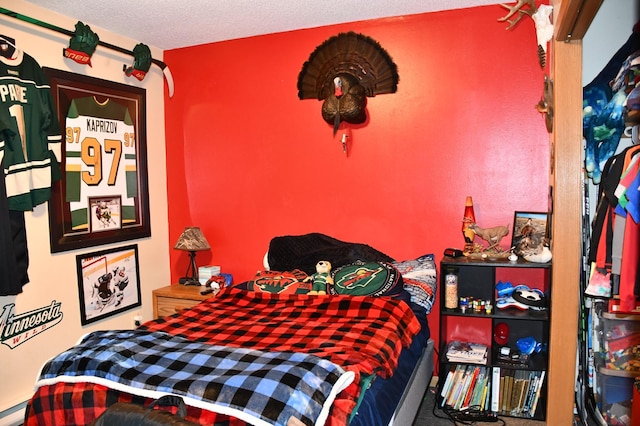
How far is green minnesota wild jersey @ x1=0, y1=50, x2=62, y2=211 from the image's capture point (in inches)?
108

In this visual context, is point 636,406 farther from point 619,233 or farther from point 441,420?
point 441,420

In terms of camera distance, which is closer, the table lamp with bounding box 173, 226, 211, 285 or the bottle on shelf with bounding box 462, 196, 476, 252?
the bottle on shelf with bounding box 462, 196, 476, 252

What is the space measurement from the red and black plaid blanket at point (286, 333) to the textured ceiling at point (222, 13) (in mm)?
1811

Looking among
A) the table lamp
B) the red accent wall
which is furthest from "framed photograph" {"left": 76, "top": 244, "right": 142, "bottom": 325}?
the red accent wall

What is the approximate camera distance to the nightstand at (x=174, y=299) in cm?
361

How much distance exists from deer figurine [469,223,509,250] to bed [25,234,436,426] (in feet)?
1.26

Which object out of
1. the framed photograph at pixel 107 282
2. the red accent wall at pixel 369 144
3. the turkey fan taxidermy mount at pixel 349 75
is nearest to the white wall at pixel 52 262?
the framed photograph at pixel 107 282

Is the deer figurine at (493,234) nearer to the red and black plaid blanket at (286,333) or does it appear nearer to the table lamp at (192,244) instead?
the red and black plaid blanket at (286,333)

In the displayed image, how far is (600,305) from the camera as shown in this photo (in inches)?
108

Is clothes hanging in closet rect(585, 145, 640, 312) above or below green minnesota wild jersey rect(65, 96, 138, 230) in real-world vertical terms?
below

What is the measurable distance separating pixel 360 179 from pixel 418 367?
1362 mm

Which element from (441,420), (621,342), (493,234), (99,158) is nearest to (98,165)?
(99,158)

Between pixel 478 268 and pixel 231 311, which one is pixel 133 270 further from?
pixel 478 268

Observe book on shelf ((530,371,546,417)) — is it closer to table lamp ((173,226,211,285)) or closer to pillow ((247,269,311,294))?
pillow ((247,269,311,294))
